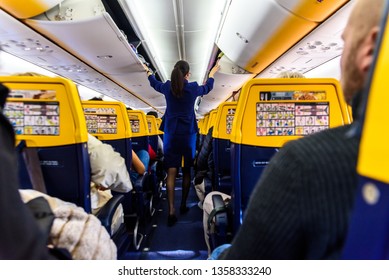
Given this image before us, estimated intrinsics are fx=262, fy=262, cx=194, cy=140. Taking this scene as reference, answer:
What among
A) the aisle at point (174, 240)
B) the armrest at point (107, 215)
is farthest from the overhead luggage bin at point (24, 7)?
the aisle at point (174, 240)

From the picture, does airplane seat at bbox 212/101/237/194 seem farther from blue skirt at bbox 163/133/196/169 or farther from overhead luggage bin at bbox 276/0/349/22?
overhead luggage bin at bbox 276/0/349/22

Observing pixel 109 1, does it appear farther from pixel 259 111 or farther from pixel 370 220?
pixel 370 220

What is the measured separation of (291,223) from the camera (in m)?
0.48

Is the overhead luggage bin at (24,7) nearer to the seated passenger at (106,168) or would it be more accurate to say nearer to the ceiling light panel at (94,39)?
the ceiling light panel at (94,39)

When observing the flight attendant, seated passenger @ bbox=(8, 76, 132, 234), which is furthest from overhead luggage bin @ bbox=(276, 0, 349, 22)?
seated passenger @ bbox=(8, 76, 132, 234)

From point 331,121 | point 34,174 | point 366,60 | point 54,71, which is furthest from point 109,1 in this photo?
point 366,60

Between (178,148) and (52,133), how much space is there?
1946 mm

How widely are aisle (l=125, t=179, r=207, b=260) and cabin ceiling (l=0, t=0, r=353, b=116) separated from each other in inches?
106

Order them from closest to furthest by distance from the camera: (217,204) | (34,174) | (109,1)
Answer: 1. (34,174)
2. (217,204)
3. (109,1)

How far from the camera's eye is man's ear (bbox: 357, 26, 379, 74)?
1.59 ft

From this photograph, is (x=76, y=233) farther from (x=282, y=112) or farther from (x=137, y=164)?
(x=137, y=164)

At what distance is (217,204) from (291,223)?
1.32 meters

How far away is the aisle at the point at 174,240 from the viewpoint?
2634 mm

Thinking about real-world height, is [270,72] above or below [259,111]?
above
